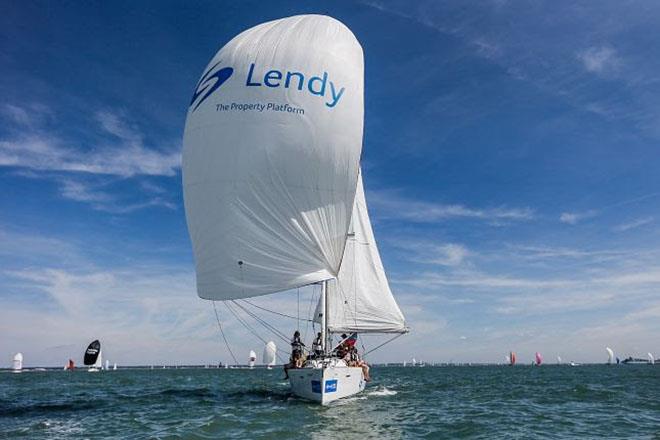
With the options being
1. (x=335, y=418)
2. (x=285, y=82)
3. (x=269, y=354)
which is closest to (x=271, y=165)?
(x=285, y=82)

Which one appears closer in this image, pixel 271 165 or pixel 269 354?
pixel 271 165

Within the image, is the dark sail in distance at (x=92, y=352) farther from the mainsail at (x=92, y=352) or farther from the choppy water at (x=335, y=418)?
the choppy water at (x=335, y=418)

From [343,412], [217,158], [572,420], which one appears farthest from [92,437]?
[572,420]

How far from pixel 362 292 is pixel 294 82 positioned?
49.2ft

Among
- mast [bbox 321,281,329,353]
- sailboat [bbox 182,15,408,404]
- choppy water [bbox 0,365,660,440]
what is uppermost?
sailboat [bbox 182,15,408,404]

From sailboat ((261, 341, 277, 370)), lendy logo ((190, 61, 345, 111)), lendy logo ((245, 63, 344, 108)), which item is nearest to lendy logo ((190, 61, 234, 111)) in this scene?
lendy logo ((190, 61, 345, 111))

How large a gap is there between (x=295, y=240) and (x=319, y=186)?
2.45m

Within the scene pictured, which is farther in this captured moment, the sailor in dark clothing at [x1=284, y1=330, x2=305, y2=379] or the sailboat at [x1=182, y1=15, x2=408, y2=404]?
the sailor in dark clothing at [x1=284, y1=330, x2=305, y2=379]

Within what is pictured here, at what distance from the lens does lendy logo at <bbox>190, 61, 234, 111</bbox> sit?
23.6 m

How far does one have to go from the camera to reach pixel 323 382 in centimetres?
2233

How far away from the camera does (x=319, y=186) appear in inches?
894

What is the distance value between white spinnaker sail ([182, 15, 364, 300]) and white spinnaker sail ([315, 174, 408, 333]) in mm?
9346

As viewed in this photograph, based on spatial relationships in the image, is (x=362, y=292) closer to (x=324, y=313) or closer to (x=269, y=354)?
(x=324, y=313)

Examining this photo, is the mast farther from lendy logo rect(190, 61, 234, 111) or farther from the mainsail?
the mainsail
